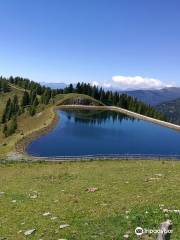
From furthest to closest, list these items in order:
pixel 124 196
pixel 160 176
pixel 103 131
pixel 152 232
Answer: pixel 103 131, pixel 160 176, pixel 124 196, pixel 152 232

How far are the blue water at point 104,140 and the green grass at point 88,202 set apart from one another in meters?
31.0

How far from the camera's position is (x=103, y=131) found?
107 m

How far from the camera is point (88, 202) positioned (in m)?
25.4

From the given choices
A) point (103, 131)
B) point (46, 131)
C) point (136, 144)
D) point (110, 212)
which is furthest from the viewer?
point (103, 131)

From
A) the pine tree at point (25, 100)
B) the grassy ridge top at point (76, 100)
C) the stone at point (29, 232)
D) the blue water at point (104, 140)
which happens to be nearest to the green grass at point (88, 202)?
the stone at point (29, 232)

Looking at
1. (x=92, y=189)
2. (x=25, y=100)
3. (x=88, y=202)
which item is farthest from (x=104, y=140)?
(x=25, y=100)

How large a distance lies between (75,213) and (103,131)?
84.8 metres

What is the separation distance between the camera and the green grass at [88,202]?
18.5 m

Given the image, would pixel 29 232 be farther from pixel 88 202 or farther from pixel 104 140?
pixel 104 140

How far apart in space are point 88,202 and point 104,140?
64.3m

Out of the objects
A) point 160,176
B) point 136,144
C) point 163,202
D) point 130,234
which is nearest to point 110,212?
point 163,202

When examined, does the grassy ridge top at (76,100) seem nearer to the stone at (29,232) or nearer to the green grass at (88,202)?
the green grass at (88,202)

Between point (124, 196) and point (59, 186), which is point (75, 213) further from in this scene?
point (59, 186)
